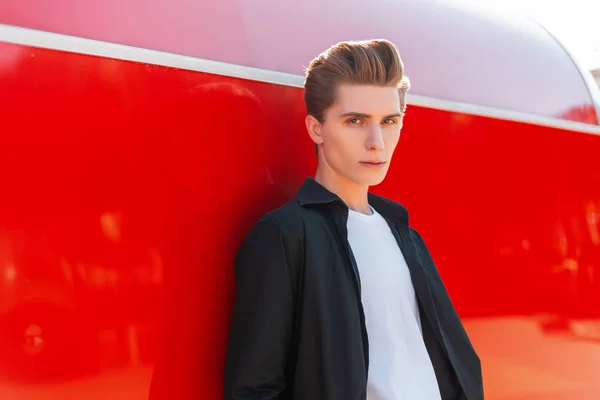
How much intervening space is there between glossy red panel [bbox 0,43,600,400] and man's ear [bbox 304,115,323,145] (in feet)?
0.29

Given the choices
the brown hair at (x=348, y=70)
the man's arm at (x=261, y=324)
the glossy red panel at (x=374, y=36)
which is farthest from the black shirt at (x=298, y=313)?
the glossy red panel at (x=374, y=36)

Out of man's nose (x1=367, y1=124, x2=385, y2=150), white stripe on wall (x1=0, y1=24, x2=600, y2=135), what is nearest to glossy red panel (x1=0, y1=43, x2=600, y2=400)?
white stripe on wall (x1=0, y1=24, x2=600, y2=135)

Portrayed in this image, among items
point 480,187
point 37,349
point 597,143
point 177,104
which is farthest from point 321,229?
point 597,143

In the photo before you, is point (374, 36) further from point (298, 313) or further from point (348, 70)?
point (298, 313)

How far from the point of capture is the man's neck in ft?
6.03

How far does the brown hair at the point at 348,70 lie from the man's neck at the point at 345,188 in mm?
150

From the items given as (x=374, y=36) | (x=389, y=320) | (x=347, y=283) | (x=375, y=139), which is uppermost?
(x=374, y=36)

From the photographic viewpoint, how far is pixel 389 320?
169cm

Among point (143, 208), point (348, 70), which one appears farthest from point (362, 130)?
point (143, 208)

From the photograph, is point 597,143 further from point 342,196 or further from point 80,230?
point 80,230

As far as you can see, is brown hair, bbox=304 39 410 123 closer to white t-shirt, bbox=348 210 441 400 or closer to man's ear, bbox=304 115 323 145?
man's ear, bbox=304 115 323 145

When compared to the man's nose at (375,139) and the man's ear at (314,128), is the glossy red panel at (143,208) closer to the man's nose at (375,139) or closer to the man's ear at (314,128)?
the man's ear at (314,128)

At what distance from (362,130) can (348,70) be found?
0.50 feet

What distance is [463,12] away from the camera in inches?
102
